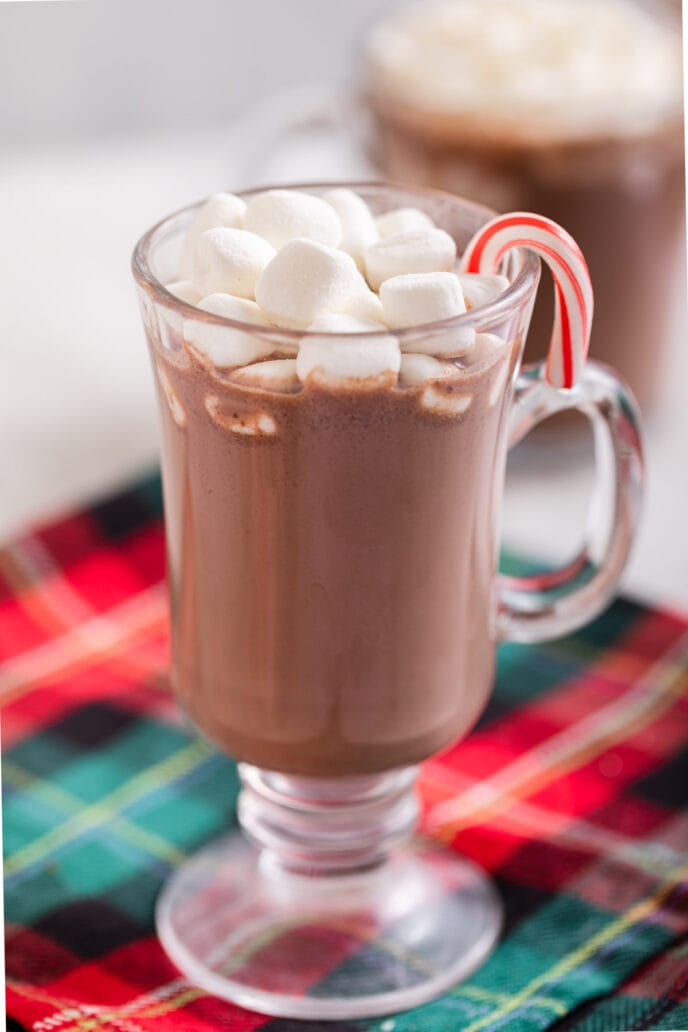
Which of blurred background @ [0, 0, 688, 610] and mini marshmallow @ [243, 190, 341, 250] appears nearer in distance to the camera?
mini marshmallow @ [243, 190, 341, 250]

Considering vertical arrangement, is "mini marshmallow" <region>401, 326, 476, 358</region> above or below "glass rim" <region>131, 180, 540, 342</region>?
below

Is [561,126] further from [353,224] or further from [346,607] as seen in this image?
[346,607]

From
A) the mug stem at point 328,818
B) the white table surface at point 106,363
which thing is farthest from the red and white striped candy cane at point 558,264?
the white table surface at point 106,363

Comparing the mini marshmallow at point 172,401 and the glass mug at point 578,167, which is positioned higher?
the mini marshmallow at point 172,401

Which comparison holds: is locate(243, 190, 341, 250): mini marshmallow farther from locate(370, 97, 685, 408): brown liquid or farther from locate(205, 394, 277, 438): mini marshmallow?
locate(370, 97, 685, 408): brown liquid

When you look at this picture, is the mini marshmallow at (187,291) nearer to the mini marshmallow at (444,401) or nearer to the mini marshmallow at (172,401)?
the mini marshmallow at (172,401)

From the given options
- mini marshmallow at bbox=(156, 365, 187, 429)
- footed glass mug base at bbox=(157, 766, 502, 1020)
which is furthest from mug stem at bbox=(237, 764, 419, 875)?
mini marshmallow at bbox=(156, 365, 187, 429)

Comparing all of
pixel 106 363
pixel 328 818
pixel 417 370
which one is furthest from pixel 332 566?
pixel 106 363

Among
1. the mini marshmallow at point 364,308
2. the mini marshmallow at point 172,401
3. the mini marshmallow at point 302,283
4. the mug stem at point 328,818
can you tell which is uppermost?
the mini marshmallow at point 302,283
